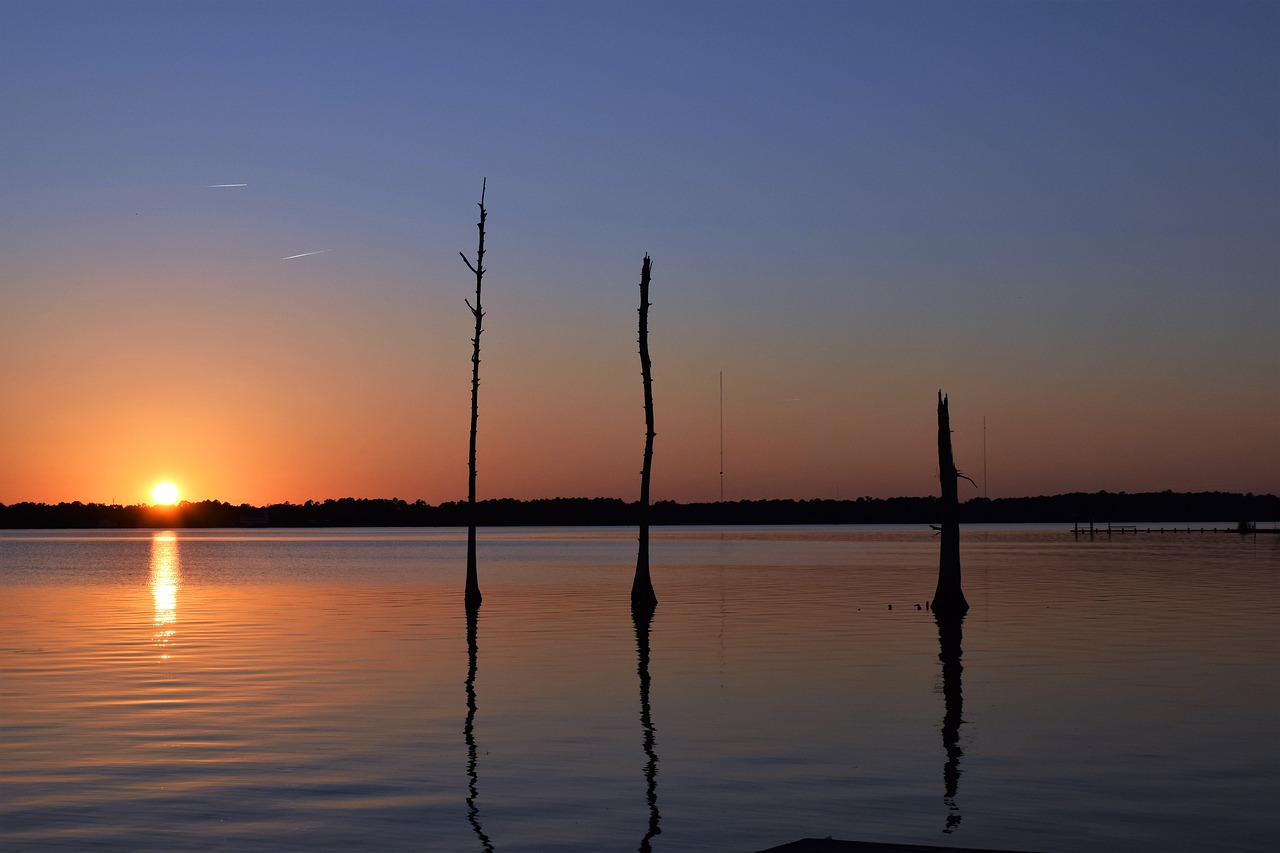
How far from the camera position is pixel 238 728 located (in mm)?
19656

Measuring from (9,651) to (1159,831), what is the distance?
1078 inches

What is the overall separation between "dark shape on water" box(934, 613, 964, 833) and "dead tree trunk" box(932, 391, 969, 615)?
4.17 m

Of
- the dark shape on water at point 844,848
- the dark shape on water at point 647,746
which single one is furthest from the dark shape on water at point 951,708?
the dark shape on water at point 647,746

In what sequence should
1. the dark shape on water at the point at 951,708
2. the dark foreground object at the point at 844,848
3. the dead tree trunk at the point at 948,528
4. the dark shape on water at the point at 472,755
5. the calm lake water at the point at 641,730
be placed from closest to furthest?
the dark foreground object at the point at 844,848 < the dark shape on water at the point at 472,755 < the calm lake water at the point at 641,730 < the dark shape on water at the point at 951,708 < the dead tree trunk at the point at 948,528

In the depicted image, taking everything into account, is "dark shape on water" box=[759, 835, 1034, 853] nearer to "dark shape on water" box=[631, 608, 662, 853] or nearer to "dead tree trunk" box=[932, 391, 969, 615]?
"dark shape on water" box=[631, 608, 662, 853]

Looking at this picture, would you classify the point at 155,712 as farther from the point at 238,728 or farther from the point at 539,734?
the point at 539,734

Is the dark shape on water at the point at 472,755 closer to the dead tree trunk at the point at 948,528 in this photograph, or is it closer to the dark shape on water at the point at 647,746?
the dark shape on water at the point at 647,746

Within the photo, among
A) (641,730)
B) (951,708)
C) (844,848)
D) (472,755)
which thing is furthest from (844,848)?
(951,708)

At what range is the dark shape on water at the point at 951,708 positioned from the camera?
14578mm

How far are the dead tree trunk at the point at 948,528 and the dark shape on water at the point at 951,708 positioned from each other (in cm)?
417

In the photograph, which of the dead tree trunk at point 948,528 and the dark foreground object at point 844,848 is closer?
the dark foreground object at point 844,848

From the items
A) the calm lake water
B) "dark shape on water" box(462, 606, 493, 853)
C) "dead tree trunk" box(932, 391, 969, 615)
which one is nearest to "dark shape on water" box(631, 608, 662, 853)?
the calm lake water

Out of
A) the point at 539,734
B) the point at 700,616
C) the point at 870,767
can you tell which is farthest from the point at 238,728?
the point at 700,616

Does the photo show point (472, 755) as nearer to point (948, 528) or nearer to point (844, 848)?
point (844, 848)
